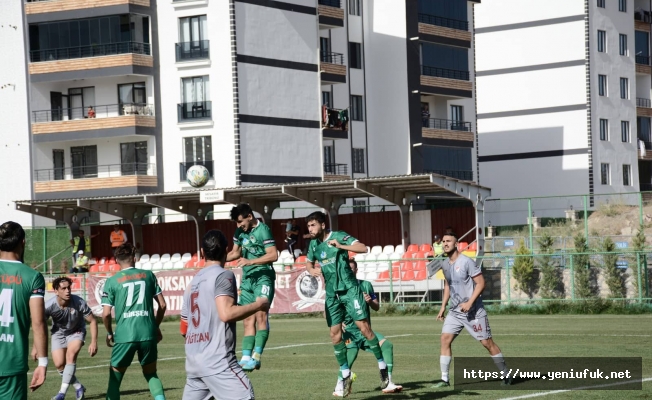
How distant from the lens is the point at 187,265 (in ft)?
143

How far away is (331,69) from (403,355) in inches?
1595

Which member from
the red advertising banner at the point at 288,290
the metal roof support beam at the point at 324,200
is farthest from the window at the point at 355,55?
the red advertising banner at the point at 288,290

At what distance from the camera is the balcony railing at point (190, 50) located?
5387 cm

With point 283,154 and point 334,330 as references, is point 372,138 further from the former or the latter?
point 334,330

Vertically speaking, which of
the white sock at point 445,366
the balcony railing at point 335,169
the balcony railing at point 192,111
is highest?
the balcony railing at point 192,111

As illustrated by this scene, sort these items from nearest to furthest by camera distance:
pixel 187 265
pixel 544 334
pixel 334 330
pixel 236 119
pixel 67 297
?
pixel 334 330, pixel 67 297, pixel 544 334, pixel 187 265, pixel 236 119

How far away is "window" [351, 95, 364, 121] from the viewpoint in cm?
6191

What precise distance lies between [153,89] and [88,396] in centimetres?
A: 4090

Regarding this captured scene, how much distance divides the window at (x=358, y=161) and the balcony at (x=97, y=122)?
13.0 meters

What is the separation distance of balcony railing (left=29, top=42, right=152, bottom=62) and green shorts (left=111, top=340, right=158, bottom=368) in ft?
144

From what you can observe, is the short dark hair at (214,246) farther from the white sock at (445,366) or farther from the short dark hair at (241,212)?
the white sock at (445,366)

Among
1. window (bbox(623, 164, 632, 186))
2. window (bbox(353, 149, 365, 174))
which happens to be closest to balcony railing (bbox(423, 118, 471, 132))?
window (bbox(353, 149, 365, 174))

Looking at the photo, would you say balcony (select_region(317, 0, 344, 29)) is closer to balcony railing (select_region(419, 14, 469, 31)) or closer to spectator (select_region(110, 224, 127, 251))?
balcony railing (select_region(419, 14, 469, 31))

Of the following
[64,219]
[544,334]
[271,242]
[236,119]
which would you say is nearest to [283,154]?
[236,119]
